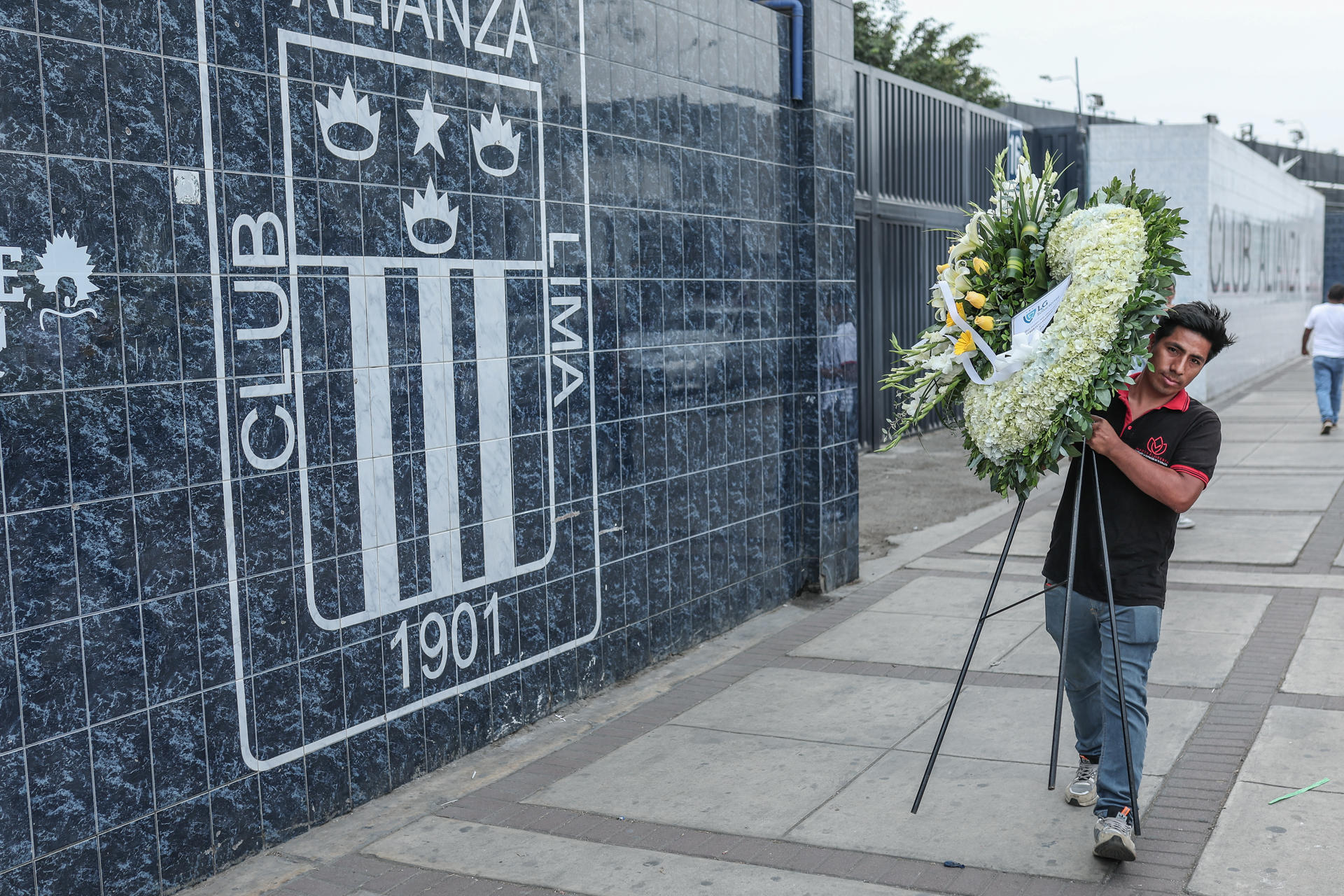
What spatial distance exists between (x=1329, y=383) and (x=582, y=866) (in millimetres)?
14050

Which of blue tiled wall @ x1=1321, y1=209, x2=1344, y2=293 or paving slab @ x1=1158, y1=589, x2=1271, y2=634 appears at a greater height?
blue tiled wall @ x1=1321, y1=209, x2=1344, y2=293

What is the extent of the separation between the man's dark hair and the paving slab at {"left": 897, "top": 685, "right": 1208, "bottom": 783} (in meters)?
1.77

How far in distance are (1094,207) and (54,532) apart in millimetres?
3482

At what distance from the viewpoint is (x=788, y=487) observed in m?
8.33

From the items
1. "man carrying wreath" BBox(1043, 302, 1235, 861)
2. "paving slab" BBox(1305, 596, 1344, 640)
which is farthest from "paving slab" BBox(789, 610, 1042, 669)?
"man carrying wreath" BBox(1043, 302, 1235, 861)

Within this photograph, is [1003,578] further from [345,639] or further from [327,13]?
[327,13]

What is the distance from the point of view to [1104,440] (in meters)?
4.29

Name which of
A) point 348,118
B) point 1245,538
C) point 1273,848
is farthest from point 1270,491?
point 348,118

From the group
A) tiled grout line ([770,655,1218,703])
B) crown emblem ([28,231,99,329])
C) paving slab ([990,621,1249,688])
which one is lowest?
tiled grout line ([770,655,1218,703])

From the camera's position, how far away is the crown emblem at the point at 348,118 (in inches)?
193

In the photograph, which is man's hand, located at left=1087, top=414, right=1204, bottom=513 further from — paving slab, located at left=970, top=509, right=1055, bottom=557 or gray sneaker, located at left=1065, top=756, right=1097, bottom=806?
paving slab, located at left=970, top=509, right=1055, bottom=557

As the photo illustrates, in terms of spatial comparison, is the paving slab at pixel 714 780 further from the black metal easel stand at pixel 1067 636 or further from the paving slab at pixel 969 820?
the black metal easel stand at pixel 1067 636

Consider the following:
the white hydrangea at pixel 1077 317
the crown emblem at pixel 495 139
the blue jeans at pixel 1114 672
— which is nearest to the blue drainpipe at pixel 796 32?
the crown emblem at pixel 495 139

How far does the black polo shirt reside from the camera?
14.4 feet
